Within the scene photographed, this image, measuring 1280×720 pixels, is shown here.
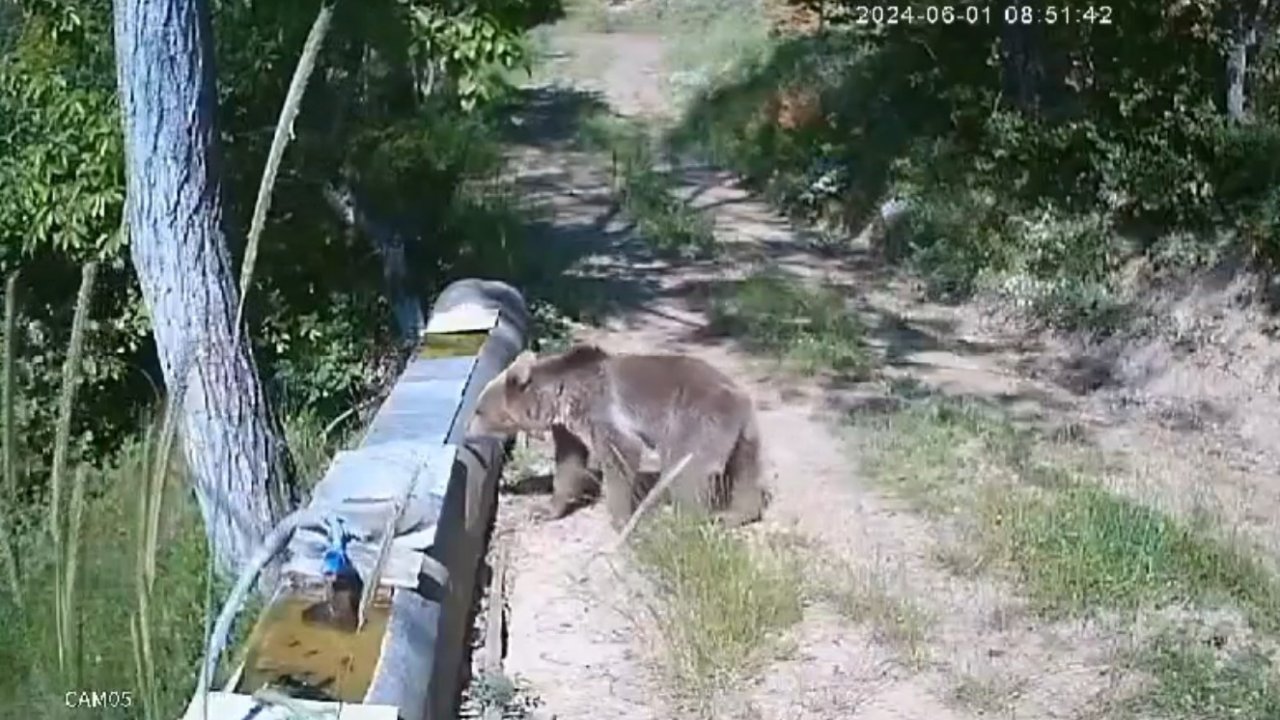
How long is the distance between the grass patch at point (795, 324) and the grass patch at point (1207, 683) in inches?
168

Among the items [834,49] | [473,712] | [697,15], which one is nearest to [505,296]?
[473,712]

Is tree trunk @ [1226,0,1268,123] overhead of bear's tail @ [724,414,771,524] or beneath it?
overhead

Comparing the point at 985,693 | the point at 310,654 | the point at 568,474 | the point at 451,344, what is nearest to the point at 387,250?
the point at 451,344

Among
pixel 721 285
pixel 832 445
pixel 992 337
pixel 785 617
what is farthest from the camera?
pixel 721 285

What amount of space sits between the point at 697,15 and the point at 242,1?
636 inches

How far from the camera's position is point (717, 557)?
21.5 ft

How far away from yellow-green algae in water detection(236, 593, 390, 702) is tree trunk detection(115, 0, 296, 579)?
179 centimetres

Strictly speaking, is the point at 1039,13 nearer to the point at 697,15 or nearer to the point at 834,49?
the point at 834,49

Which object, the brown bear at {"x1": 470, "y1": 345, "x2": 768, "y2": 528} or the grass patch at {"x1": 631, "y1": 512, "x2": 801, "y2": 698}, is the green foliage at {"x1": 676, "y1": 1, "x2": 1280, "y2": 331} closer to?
the brown bear at {"x1": 470, "y1": 345, "x2": 768, "y2": 528}

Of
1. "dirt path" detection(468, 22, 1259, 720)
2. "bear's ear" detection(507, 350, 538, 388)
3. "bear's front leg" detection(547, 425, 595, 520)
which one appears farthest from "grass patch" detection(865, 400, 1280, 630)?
"bear's ear" detection(507, 350, 538, 388)

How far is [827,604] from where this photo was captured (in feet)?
21.1

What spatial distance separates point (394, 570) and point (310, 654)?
0.50 meters

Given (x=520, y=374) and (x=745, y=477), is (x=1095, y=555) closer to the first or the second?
(x=745, y=477)

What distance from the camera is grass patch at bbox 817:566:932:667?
20.0ft
